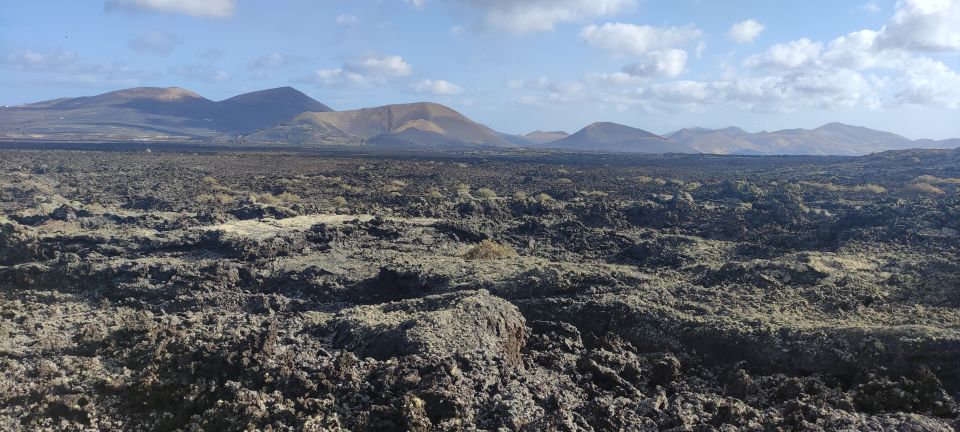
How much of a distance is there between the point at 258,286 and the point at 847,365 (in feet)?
34.4

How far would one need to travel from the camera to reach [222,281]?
12.1 meters

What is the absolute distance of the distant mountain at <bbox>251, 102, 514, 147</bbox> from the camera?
445 feet

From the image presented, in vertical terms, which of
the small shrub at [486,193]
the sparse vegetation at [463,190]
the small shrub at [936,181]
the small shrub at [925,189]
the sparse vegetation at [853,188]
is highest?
the small shrub at [936,181]

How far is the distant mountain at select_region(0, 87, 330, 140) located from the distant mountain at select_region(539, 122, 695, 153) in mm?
86655

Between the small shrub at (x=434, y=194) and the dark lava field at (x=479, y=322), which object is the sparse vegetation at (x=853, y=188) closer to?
the dark lava field at (x=479, y=322)

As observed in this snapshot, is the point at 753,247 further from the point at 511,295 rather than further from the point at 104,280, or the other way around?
the point at 104,280

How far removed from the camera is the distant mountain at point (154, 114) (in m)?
141

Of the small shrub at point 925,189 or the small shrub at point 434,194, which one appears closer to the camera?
the small shrub at point 434,194

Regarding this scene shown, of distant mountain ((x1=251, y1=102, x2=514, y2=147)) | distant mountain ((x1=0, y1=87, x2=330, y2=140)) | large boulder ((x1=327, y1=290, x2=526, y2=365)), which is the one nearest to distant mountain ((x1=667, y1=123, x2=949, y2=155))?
distant mountain ((x1=251, y1=102, x2=514, y2=147))

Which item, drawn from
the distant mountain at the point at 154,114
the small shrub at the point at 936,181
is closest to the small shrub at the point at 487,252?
the small shrub at the point at 936,181

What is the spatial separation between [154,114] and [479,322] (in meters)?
192

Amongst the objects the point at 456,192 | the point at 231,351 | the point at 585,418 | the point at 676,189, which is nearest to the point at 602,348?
the point at 585,418

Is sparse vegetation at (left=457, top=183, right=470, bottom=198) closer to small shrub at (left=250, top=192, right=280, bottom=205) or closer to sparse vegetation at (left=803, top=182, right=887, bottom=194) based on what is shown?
small shrub at (left=250, top=192, right=280, bottom=205)

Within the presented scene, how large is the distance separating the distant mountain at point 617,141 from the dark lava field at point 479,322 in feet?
433
